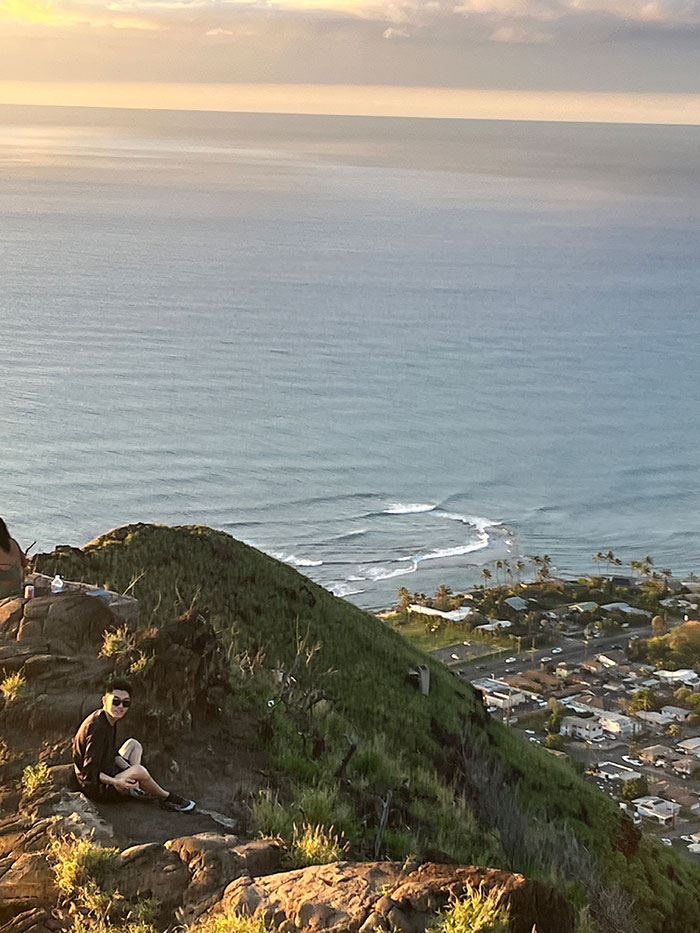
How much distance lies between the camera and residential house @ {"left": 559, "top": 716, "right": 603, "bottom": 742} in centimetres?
3981

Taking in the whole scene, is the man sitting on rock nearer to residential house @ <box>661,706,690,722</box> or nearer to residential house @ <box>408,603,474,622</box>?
residential house @ <box>661,706,690,722</box>

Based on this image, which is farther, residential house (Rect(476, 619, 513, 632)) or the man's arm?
residential house (Rect(476, 619, 513, 632))

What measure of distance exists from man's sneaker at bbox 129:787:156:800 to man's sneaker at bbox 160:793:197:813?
0.11 metres

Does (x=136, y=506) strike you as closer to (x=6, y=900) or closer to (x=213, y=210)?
(x=6, y=900)

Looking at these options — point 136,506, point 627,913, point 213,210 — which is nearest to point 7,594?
point 627,913

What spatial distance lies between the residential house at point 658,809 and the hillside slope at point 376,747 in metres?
11.2

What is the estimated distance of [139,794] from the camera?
10328 mm

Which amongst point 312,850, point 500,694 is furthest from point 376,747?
point 500,694

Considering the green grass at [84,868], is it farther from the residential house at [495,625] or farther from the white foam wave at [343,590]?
the residential house at [495,625]

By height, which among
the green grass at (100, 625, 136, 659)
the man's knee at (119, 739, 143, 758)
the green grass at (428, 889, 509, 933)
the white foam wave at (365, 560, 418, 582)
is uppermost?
the green grass at (428, 889, 509, 933)

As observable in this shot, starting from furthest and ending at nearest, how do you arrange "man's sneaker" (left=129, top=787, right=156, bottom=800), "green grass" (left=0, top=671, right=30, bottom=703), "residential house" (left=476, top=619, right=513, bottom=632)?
"residential house" (left=476, top=619, right=513, bottom=632), "green grass" (left=0, top=671, right=30, bottom=703), "man's sneaker" (left=129, top=787, right=156, bottom=800)

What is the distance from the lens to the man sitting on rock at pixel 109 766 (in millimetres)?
10211

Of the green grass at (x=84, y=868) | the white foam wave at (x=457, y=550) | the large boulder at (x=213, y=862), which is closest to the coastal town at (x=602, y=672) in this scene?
the white foam wave at (x=457, y=550)

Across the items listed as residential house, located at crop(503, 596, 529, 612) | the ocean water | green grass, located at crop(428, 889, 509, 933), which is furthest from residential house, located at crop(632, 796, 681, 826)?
green grass, located at crop(428, 889, 509, 933)
